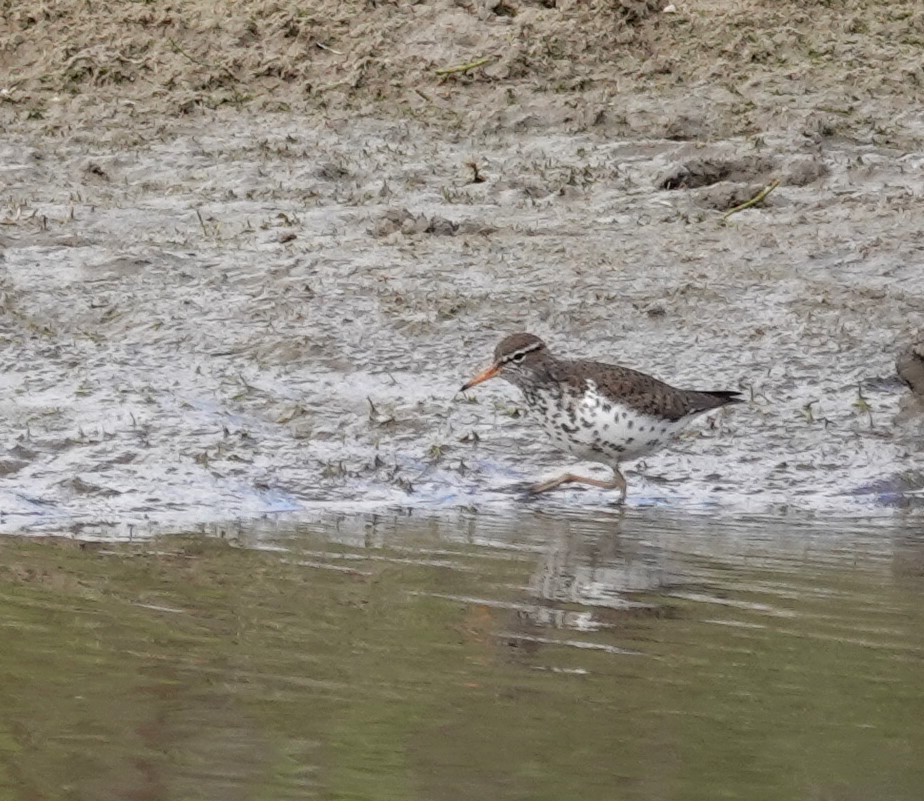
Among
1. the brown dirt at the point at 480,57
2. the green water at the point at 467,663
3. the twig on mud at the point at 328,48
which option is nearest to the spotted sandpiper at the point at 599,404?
the green water at the point at 467,663

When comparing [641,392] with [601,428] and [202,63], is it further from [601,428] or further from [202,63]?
[202,63]

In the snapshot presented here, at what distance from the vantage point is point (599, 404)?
30.3ft

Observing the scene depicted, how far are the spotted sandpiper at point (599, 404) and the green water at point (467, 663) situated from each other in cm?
70

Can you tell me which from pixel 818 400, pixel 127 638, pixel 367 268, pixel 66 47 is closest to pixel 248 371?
pixel 367 268

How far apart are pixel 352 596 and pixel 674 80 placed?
6.97 m

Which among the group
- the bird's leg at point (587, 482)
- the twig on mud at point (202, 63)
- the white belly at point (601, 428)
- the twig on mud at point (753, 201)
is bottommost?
the bird's leg at point (587, 482)

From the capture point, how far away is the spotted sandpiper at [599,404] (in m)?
9.24

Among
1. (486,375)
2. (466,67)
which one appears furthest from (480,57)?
(486,375)

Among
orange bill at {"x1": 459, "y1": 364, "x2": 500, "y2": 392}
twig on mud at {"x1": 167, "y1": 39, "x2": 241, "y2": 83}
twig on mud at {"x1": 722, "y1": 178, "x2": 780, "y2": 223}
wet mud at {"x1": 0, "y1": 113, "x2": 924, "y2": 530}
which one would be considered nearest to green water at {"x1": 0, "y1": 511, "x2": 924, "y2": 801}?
wet mud at {"x1": 0, "y1": 113, "x2": 924, "y2": 530}

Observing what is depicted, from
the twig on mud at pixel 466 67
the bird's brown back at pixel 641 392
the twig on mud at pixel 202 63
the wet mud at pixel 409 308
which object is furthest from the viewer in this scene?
the twig on mud at pixel 202 63

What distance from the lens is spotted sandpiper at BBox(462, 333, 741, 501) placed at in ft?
30.3

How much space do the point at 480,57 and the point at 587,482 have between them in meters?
4.99

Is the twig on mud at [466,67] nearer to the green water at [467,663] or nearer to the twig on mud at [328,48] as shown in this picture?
the twig on mud at [328,48]

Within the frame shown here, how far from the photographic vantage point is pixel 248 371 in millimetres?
10242
